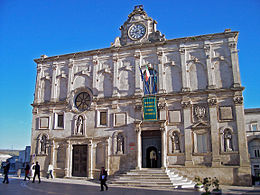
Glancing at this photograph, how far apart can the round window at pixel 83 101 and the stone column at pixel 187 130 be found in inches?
374

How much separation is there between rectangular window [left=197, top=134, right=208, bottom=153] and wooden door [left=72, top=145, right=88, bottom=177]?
10.4m

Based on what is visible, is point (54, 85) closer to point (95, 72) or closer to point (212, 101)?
point (95, 72)

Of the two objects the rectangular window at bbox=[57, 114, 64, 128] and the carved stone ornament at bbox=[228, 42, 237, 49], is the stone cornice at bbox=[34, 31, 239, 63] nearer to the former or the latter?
the carved stone ornament at bbox=[228, 42, 237, 49]

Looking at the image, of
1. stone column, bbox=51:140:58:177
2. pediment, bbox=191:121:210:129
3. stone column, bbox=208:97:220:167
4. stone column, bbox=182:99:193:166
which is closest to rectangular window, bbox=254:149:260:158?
stone column, bbox=208:97:220:167

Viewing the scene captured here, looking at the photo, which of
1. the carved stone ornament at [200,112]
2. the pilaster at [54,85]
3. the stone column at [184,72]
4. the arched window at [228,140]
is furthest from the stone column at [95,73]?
the arched window at [228,140]

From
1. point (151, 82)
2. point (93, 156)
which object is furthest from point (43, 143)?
point (151, 82)

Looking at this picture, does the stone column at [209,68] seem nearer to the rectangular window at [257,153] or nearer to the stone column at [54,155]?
the stone column at [54,155]

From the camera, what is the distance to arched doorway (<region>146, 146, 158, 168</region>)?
2159 cm

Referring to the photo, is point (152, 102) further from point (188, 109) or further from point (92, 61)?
point (92, 61)

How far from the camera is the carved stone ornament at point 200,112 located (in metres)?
20.7

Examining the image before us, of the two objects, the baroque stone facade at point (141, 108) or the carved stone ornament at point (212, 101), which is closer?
the baroque stone facade at point (141, 108)

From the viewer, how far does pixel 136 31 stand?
24.8 metres

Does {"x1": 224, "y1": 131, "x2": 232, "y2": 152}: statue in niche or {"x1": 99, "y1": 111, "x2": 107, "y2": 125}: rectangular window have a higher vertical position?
{"x1": 99, "y1": 111, "x2": 107, "y2": 125}: rectangular window

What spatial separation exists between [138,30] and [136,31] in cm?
22
